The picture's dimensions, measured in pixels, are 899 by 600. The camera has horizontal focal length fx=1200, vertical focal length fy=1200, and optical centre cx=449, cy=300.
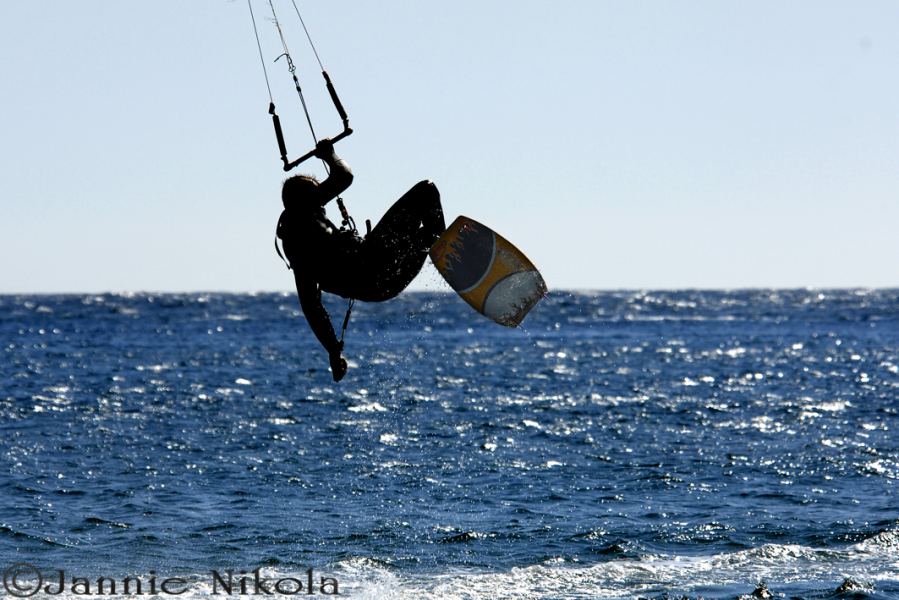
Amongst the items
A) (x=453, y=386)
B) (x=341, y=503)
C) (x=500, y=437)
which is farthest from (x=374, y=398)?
(x=341, y=503)

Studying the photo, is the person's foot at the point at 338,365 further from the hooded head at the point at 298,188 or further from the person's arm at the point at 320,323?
the hooded head at the point at 298,188

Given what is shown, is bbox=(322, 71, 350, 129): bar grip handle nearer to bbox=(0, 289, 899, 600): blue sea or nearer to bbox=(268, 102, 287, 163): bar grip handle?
bbox=(268, 102, 287, 163): bar grip handle

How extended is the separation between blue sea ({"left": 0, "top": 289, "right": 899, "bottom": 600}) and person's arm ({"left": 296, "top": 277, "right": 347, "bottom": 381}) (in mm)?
5353

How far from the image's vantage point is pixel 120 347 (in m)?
73.2

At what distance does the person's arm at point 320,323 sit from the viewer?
1254 cm

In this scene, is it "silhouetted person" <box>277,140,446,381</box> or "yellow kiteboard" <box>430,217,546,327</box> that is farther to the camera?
"yellow kiteboard" <box>430,217,546,327</box>

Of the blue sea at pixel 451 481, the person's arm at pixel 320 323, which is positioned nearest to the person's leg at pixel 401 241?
the person's arm at pixel 320 323

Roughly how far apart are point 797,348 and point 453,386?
35.0 metres

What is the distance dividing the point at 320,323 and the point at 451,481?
13.5m

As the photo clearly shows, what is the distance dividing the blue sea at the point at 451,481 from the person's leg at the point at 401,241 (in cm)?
615

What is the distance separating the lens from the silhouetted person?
12.1m

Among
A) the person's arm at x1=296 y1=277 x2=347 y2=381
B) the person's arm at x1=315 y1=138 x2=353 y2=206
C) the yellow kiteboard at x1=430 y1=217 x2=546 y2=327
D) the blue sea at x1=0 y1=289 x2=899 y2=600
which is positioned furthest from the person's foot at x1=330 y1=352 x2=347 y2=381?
the blue sea at x1=0 y1=289 x2=899 y2=600

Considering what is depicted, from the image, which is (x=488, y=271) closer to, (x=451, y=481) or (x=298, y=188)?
(x=298, y=188)

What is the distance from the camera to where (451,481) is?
25.7 metres
